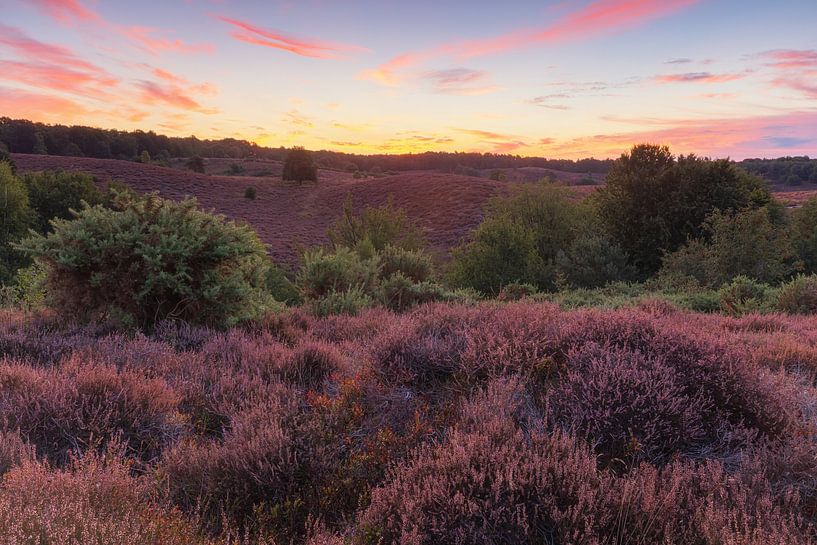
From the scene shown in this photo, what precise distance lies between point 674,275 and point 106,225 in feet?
59.5

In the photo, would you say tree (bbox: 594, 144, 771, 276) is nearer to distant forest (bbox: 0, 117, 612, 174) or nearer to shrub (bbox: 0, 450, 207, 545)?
shrub (bbox: 0, 450, 207, 545)

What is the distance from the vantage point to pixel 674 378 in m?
4.04

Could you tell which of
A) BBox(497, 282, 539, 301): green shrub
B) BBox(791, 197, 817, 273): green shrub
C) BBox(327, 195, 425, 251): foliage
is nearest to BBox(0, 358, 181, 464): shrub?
BBox(497, 282, 539, 301): green shrub

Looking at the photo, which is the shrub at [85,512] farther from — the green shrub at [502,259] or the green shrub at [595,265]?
the green shrub at [595,265]

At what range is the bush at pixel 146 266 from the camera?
736cm

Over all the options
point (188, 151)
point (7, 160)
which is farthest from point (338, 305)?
point (188, 151)

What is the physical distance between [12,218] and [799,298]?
1567 inches

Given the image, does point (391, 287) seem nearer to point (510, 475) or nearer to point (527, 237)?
point (510, 475)

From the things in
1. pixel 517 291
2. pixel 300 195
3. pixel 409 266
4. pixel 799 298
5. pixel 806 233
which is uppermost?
pixel 300 195

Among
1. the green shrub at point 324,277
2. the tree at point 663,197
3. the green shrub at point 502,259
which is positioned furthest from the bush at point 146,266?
the tree at point 663,197

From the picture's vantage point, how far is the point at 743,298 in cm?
1143

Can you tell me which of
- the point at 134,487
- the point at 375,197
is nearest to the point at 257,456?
the point at 134,487

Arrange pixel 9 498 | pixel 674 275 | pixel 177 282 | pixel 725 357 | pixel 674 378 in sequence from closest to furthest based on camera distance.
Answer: pixel 9 498
pixel 674 378
pixel 725 357
pixel 177 282
pixel 674 275

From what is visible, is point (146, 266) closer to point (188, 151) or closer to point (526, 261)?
point (526, 261)
